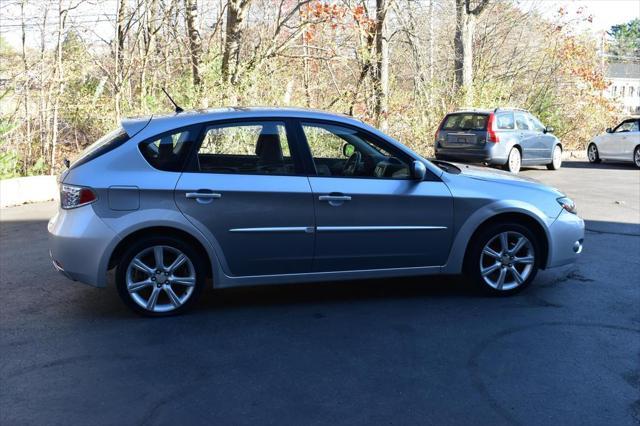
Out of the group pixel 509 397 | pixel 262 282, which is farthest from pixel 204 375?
pixel 509 397

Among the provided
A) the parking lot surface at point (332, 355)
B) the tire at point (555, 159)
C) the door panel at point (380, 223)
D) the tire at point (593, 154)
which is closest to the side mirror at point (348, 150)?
the door panel at point (380, 223)

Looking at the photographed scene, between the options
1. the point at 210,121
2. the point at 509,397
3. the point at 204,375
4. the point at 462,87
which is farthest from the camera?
the point at 462,87

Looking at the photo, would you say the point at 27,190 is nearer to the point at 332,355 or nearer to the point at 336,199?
the point at 336,199

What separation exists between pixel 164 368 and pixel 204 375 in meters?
0.30

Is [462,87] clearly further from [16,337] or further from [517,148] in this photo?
[16,337]

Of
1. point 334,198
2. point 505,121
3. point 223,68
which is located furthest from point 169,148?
point 505,121

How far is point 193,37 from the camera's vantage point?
46.9 ft

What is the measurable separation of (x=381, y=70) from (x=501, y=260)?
38.0 feet

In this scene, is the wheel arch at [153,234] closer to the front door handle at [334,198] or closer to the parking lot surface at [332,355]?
the parking lot surface at [332,355]

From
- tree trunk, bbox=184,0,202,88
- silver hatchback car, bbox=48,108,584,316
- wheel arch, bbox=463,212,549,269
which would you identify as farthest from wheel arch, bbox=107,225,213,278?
tree trunk, bbox=184,0,202,88

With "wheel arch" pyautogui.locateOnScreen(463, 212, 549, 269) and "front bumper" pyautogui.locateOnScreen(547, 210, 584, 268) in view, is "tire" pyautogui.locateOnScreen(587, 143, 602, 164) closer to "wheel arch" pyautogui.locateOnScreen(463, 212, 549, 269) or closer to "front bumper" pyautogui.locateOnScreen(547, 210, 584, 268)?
"front bumper" pyautogui.locateOnScreen(547, 210, 584, 268)

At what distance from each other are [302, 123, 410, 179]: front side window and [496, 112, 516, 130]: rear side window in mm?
10959

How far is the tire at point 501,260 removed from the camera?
5.82 metres

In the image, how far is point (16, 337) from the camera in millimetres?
4855
